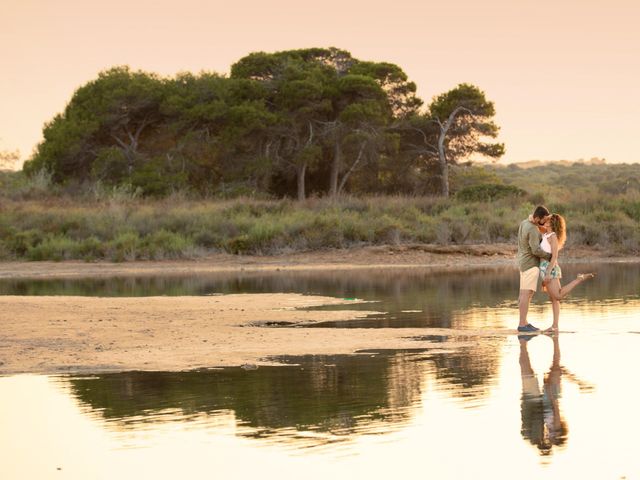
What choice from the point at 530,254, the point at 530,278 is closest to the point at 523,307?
the point at 530,278

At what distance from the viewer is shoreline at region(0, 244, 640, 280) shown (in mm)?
34250

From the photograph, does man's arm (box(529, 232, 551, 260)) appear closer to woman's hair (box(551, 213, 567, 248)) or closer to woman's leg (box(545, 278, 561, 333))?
woman's hair (box(551, 213, 567, 248))

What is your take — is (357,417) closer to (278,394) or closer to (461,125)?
(278,394)

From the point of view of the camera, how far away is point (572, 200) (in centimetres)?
4647

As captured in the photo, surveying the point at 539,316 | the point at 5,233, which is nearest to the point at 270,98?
the point at 5,233

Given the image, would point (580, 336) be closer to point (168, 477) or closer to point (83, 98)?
point (168, 477)

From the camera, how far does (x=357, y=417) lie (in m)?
11.0

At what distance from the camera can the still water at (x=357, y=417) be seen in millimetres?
9180

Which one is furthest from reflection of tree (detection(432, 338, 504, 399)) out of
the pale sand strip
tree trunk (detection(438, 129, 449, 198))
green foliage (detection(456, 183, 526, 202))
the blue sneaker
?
tree trunk (detection(438, 129, 449, 198))

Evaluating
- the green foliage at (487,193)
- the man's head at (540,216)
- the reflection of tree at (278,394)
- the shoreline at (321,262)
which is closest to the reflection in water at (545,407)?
the reflection of tree at (278,394)

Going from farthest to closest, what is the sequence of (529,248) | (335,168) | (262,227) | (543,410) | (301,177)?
(335,168), (301,177), (262,227), (529,248), (543,410)

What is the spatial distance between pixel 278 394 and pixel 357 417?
149 cm

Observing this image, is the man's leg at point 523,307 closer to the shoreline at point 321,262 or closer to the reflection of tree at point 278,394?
the reflection of tree at point 278,394

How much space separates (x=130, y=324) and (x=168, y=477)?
32.6ft
